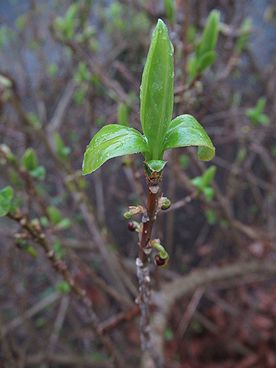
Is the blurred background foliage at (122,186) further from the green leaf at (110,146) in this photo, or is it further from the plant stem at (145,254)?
the green leaf at (110,146)

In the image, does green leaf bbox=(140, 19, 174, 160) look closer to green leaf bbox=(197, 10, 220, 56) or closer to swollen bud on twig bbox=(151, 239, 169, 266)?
swollen bud on twig bbox=(151, 239, 169, 266)

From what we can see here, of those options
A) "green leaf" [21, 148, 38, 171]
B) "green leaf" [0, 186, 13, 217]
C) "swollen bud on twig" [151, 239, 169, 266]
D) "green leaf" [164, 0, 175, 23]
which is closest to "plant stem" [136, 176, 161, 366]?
"swollen bud on twig" [151, 239, 169, 266]

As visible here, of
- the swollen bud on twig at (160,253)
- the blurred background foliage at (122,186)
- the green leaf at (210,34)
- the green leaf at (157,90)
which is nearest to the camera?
the green leaf at (157,90)

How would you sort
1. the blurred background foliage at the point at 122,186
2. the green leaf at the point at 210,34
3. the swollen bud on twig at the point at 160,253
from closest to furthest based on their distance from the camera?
the swollen bud on twig at the point at 160,253, the green leaf at the point at 210,34, the blurred background foliage at the point at 122,186

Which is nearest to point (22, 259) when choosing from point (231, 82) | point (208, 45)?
point (208, 45)

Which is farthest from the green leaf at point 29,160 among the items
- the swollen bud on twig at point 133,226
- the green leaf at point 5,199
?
the swollen bud on twig at point 133,226

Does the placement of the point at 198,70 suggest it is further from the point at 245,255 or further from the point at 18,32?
the point at 18,32
